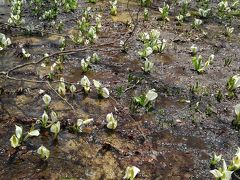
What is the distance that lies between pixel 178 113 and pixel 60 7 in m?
5.78

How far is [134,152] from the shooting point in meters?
4.80

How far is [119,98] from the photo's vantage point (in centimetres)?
602

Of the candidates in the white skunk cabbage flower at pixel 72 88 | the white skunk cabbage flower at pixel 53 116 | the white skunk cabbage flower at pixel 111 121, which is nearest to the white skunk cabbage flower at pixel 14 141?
the white skunk cabbage flower at pixel 53 116

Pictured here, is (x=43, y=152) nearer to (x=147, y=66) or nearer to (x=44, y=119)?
(x=44, y=119)

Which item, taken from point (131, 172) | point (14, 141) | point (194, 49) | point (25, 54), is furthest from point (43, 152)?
point (194, 49)

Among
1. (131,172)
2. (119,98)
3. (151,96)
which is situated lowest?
(119,98)

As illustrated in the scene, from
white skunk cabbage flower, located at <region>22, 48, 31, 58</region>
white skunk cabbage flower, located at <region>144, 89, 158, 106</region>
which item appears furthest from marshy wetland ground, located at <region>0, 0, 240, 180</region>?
white skunk cabbage flower, located at <region>144, 89, 158, 106</region>

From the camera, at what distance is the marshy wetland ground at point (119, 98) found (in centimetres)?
461

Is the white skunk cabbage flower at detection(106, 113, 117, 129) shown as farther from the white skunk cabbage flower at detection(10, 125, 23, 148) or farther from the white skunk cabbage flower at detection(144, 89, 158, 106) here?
the white skunk cabbage flower at detection(10, 125, 23, 148)

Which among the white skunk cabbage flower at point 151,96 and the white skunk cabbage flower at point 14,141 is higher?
the white skunk cabbage flower at point 151,96

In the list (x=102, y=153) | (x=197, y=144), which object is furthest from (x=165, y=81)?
(x=102, y=153)

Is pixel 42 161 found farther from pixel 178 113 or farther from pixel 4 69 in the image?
pixel 4 69

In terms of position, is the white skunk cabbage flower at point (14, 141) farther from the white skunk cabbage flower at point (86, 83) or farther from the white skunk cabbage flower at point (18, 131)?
the white skunk cabbage flower at point (86, 83)

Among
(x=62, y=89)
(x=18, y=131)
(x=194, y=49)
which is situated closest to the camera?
(x=18, y=131)
